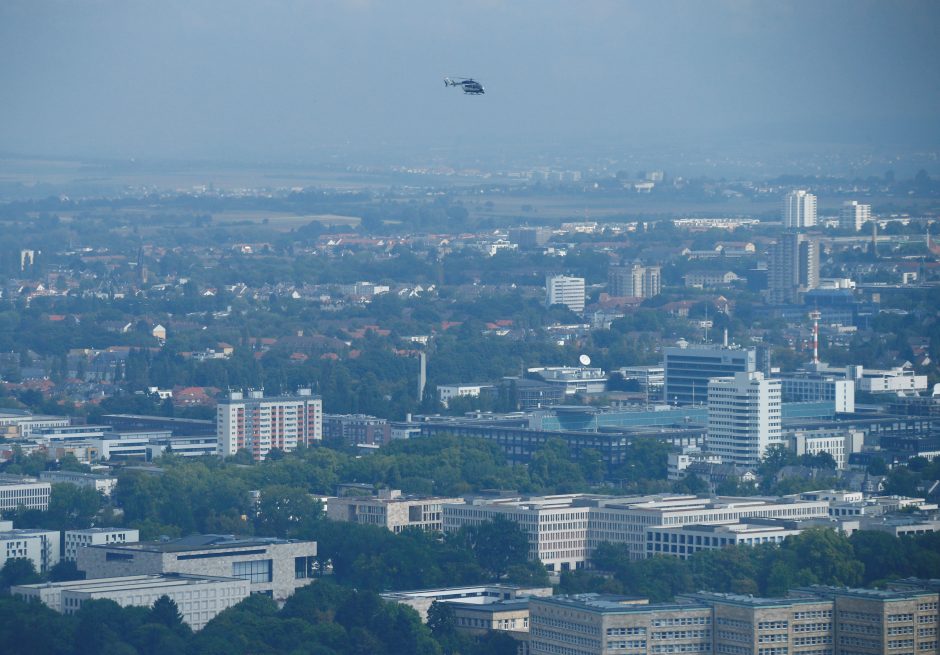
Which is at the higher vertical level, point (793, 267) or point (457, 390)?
point (793, 267)

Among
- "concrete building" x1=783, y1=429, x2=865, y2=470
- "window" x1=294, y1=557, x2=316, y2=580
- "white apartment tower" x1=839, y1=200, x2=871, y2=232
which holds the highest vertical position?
"white apartment tower" x1=839, y1=200, x2=871, y2=232

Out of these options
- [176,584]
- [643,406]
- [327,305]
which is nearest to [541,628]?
[176,584]

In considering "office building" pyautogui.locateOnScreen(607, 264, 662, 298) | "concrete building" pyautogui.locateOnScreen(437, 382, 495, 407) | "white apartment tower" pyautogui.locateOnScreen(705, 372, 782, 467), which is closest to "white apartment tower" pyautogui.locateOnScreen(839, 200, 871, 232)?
"office building" pyautogui.locateOnScreen(607, 264, 662, 298)

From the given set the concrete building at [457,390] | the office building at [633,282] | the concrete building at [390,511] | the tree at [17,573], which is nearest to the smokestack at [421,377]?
the concrete building at [457,390]

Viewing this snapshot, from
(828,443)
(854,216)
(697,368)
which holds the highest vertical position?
(854,216)

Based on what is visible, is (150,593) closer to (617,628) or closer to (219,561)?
(219,561)

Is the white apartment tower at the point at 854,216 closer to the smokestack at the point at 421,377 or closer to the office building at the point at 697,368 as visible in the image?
the smokestack at the point at 421,377

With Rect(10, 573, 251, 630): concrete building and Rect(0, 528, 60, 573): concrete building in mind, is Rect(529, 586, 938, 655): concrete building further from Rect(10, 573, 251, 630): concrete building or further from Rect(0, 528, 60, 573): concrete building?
Rect(0, 528, 60, 573): concrete building

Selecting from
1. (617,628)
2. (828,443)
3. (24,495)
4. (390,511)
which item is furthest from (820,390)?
(617,628)
